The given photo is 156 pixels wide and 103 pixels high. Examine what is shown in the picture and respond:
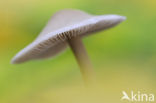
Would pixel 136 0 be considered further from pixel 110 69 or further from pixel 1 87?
pixel 1 87

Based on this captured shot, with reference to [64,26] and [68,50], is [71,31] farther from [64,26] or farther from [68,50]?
[68,50]

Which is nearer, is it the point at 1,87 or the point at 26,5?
the point at 1,87

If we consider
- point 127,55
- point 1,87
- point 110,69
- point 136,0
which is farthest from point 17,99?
point 136,0

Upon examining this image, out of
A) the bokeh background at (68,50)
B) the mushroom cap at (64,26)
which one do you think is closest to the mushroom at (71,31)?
the mushroom cap at (64,26)

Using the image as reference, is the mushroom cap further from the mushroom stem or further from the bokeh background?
the bokeh background

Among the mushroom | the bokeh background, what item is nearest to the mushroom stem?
the mushroom

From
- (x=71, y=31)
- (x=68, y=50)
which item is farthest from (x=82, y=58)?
(x=68, y=50)
